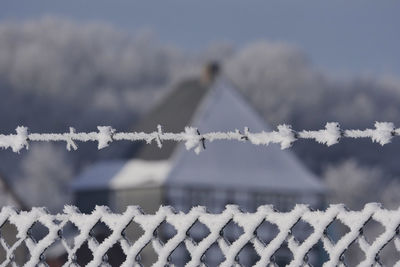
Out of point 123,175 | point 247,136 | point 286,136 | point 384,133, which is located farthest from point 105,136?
point 123,175

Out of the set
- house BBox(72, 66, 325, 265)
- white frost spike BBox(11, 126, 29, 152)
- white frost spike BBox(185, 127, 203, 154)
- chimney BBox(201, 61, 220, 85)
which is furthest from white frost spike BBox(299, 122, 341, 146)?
chimney BBox(201, 61, 220, 85)

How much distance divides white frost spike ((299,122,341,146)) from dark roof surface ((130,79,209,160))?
101 ft

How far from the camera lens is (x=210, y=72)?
119 ft

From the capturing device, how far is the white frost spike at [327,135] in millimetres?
2627

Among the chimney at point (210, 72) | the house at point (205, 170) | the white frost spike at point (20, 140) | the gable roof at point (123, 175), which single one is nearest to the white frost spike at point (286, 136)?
the white frost spike at point (20, 140)

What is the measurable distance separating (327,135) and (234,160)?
3222cm

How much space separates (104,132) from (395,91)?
75.0 m

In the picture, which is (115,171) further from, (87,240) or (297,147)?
(87,240)

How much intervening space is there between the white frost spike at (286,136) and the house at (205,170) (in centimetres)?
2768

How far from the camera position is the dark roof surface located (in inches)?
1372

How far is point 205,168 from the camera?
→ 33406 mm


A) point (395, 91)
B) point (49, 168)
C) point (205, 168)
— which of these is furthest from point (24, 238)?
point (395, 91)

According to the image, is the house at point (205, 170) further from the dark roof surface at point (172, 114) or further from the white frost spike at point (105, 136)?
the white frost spike at point (105, 136)

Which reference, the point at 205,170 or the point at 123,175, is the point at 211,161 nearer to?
the point at 205,170
